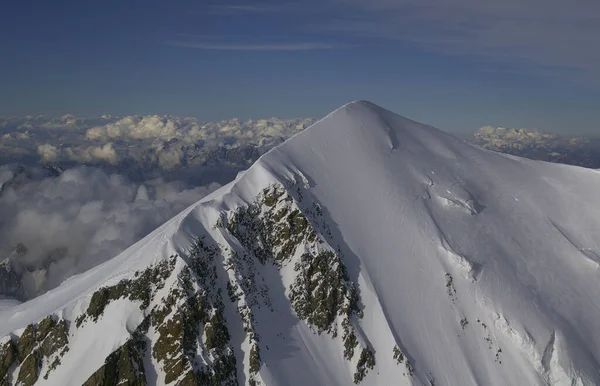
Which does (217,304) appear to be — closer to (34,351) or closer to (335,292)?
(335,292)

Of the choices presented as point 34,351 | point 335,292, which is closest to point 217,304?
point 335,292

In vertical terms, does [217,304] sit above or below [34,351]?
above

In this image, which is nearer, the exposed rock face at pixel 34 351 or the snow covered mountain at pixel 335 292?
the snow covered mountain at pixel 335 292

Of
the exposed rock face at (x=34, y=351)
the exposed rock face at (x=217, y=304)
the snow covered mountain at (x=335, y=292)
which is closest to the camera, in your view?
the exposed rock face at (x=217, y=304)

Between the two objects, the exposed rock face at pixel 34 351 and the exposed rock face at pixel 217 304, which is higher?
the exposed rock face at pixel 217 304

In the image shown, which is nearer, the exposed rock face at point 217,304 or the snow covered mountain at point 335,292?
the exposed rock face at point 217,304

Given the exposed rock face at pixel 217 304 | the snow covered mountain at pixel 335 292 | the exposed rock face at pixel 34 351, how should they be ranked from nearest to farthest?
the exposed rock face at pixel 217 304 < the snow covered mountain at pixel 335 292 < the exposed rock face at pixel 34 351

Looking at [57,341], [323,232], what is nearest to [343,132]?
[323,232]

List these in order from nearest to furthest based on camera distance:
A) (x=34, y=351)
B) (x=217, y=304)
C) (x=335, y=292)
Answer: (x=34, y=351), (x=217, y=304), (x=335, y=292)
